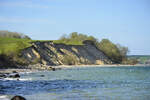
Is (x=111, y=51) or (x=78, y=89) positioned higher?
(x=111, y=51)

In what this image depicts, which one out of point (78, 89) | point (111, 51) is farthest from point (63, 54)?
point (78, 89)

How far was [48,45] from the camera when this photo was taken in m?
134

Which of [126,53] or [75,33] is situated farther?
[75,33]

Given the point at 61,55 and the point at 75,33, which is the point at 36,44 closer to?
the point at 61,55

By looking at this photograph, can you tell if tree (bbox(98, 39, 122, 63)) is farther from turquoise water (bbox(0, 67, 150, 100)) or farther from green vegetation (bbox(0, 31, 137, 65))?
turquoise water (bbox(0, 67, 150, 100))

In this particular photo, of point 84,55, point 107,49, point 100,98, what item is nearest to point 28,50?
point 84,55

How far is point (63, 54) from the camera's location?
134750 millimetres

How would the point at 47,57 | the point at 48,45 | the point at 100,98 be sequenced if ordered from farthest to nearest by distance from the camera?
the point at 48,45, the point at 47,57, the point at 100,98

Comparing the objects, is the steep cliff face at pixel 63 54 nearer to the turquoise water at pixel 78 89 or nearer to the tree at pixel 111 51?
the tree at pixel 111 51

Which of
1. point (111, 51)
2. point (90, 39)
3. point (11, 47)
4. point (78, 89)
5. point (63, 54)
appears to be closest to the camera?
point (78, 89)

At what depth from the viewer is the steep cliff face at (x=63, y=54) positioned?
11892cm

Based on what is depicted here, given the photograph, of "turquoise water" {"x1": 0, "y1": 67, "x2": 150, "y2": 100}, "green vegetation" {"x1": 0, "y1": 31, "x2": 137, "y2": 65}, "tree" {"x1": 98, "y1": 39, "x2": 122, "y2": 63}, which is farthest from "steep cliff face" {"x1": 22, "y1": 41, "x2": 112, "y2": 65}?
"turquoise water" {"x1": 0, "y1": 67, "x2": 150, "y2": 100}

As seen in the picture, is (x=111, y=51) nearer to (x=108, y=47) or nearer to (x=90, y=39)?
(x=108, y=47)

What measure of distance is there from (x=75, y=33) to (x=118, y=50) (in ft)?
89.6
